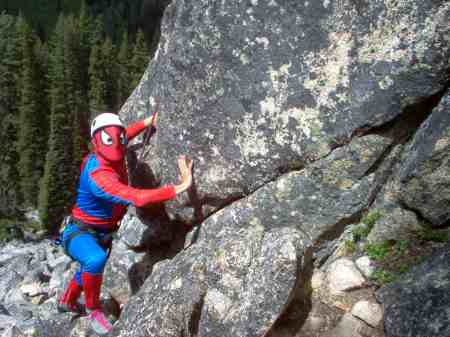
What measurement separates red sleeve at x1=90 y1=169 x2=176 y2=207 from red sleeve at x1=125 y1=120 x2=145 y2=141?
1.01 m

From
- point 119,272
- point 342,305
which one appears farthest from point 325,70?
point 119,272

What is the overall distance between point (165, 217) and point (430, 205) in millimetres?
5303

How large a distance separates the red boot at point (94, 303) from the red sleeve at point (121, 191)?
5.10 feet

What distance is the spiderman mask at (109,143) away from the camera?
27.4 feet

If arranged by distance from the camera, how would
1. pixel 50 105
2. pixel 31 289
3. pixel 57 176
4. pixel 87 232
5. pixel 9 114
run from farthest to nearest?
pixel 50 105 → pixel 9 114 → pixel 57 176 → pixel 31 289 → pixel 87 232

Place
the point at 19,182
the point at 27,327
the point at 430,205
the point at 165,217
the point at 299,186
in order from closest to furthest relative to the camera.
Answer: the point at 430,205
the point at 299,186
the point at 165,217
the point at 27,327
the point at 19,182

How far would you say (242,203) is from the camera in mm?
8023

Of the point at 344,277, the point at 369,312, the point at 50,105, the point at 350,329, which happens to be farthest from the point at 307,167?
the point at 50,105

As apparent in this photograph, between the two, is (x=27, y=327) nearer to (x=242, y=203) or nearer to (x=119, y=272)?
(x=119, y=272)

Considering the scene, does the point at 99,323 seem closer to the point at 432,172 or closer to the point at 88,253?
the point at 88,253

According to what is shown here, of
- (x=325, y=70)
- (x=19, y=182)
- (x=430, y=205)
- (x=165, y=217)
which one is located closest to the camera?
(x=430, y=205)

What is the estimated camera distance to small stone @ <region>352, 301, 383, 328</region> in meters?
6.07

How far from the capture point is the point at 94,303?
9031 mm

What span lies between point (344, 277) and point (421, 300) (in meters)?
1.22
